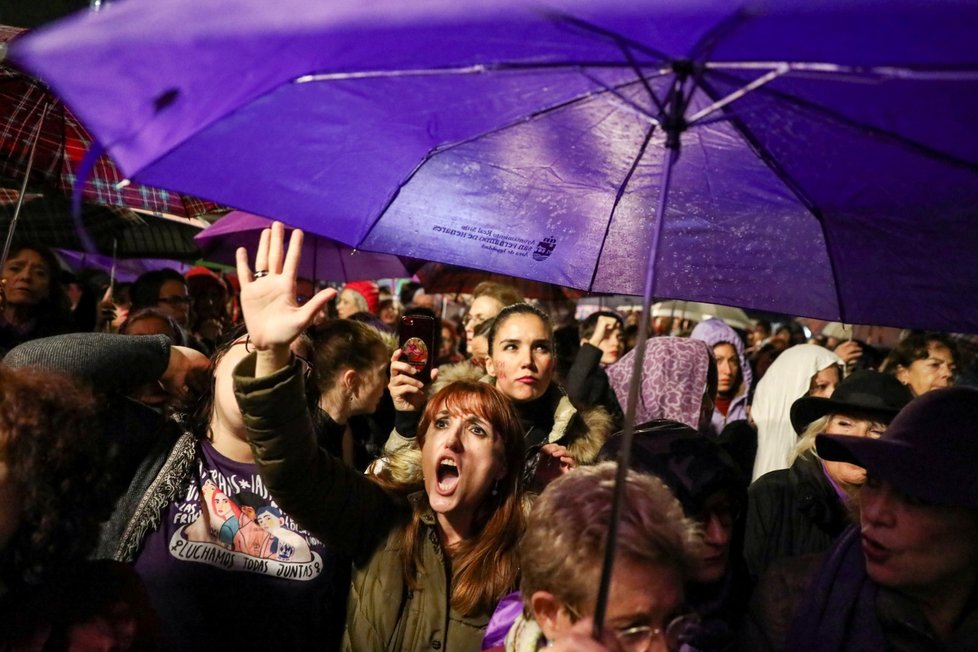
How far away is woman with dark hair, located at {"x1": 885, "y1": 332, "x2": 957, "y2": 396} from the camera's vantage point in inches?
232

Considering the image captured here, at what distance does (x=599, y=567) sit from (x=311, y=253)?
5.23 metres

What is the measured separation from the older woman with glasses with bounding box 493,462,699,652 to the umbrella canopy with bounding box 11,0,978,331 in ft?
2.06

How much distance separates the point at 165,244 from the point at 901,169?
7230 mm

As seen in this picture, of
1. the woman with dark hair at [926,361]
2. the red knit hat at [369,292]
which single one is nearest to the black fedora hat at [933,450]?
the woman with dark hair at [926,361]

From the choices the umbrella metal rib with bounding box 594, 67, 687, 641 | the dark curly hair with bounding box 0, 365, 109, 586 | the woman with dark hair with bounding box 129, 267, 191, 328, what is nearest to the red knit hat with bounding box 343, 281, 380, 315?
the woman with dark hair with bounding box 129, 267, 191, 328

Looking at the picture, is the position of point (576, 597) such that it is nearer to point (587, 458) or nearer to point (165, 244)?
point (587, 458)

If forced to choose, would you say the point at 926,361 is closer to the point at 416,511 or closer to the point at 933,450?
A: the point at 933,450

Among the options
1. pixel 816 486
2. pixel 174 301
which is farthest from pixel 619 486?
pixel 174 301

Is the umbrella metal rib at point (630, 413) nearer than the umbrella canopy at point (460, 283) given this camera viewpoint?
Yes

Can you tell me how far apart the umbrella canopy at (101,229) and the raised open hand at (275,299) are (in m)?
3.15

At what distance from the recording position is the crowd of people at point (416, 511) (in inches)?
72.7

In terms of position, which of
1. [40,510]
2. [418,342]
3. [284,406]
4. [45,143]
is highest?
[45,143]

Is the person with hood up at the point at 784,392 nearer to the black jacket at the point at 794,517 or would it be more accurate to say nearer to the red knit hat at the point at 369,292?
the black jacket at the point at 794,517

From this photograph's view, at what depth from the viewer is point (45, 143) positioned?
382cm
